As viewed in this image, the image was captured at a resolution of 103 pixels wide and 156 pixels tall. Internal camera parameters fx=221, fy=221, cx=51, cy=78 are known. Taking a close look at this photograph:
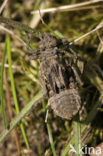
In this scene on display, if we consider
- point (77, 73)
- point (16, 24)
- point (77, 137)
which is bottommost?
point (77, 137)

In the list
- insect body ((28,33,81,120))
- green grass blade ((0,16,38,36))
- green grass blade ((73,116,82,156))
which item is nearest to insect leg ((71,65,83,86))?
insect body ((28,33,81,120))

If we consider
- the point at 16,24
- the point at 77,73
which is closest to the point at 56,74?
the point at 77,73

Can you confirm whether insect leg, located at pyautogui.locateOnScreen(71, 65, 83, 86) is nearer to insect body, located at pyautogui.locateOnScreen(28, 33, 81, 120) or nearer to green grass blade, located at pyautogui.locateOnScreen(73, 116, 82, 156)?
insect body, located at pyautogui.locateOnScreen(28, 33, 81, 120)

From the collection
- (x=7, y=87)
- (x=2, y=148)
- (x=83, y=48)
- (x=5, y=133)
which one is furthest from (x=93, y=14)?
(x=2, y=148)

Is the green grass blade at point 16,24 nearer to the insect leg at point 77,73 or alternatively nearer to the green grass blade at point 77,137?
the insect leg at point 77,73

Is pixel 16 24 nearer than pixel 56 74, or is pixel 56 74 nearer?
pixel 16 24

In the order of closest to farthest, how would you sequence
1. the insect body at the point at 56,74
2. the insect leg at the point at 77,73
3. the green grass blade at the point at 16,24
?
the green grass blade at the point at 16,24 → the insect body at the point at 56,74 → the insect leg at the point at 77,73

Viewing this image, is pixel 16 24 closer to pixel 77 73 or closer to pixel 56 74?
pixel 56 74

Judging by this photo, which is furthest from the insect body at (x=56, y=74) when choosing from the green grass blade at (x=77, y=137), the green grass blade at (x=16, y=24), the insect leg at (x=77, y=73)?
the green grass blade at (x=77, y=137)

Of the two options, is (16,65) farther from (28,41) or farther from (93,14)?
(93,14)
